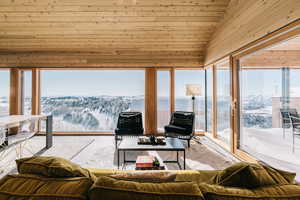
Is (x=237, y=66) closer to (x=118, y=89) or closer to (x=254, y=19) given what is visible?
(x=254, y=19)

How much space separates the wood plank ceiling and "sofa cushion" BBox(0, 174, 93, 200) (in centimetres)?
376

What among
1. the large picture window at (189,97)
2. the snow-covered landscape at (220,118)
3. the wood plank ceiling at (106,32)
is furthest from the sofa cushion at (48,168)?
the large picture window at (189,97)

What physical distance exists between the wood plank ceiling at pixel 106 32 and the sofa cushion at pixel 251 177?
146 inches

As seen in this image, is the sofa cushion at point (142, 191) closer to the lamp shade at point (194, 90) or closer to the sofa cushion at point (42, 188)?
the sofa cushion at point (42, 188)

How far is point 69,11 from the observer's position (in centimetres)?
388

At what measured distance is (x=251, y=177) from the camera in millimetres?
901

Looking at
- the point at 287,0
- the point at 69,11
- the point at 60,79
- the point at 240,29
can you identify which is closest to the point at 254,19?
the point at 240,29

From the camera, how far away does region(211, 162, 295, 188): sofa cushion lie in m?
0.90

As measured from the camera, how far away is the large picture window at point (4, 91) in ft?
18.0

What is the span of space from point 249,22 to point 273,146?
2238 millimetres

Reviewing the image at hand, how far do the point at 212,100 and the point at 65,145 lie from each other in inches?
162

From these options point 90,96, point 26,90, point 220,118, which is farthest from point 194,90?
point 26,90

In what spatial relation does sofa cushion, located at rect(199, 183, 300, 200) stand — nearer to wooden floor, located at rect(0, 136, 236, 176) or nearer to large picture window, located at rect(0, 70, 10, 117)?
wooden floor, located at rect(0, 136, 236, 176)

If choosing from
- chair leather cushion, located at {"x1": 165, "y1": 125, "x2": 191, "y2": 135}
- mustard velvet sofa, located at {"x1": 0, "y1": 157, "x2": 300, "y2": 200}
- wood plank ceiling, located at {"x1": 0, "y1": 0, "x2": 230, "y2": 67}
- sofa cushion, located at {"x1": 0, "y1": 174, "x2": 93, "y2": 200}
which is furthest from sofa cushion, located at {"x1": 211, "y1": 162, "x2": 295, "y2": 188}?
wood plank ceiling, located at {"x1": 0, "y1": 0, "x2": 230, "y2": 67}
